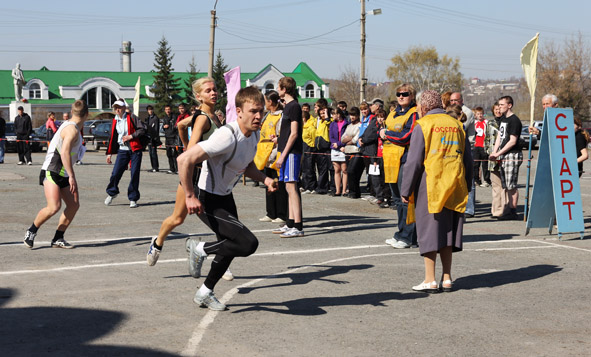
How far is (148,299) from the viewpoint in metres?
6.55

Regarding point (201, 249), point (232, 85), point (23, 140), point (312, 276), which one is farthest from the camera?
point (23, 140)

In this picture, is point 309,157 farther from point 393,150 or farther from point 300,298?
point 300,298

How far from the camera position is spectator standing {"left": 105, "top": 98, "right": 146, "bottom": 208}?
546 inches

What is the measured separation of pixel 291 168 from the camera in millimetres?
10234

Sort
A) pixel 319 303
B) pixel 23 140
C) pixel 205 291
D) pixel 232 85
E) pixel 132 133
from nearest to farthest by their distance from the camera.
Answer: pixel 205 291 < pixel 319 303 < pixel 232 85 < pixel 132 133 < pixel 23 140

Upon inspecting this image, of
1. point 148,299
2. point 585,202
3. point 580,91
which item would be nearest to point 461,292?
point 148,299

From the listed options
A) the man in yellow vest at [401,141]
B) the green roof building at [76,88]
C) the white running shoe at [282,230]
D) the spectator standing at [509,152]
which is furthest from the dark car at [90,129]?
the green roof building at [76,88]

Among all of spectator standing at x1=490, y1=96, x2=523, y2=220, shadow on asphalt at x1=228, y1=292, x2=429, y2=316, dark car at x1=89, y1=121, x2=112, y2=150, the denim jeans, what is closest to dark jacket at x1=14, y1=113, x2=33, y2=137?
dark car at x1=89, y1=121, x2=112, y2=150

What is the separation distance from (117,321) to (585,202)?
465 inches

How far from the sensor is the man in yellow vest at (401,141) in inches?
371

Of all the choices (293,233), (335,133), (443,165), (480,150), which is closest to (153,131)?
(335,133)

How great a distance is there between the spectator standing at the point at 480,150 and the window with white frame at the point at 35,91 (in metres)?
73.9

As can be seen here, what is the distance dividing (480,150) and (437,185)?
458 inches

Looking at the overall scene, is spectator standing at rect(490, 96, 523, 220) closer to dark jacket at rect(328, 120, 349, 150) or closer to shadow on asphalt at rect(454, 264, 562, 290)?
shadow on asphalt at rect(454, 264, 562, 290)
